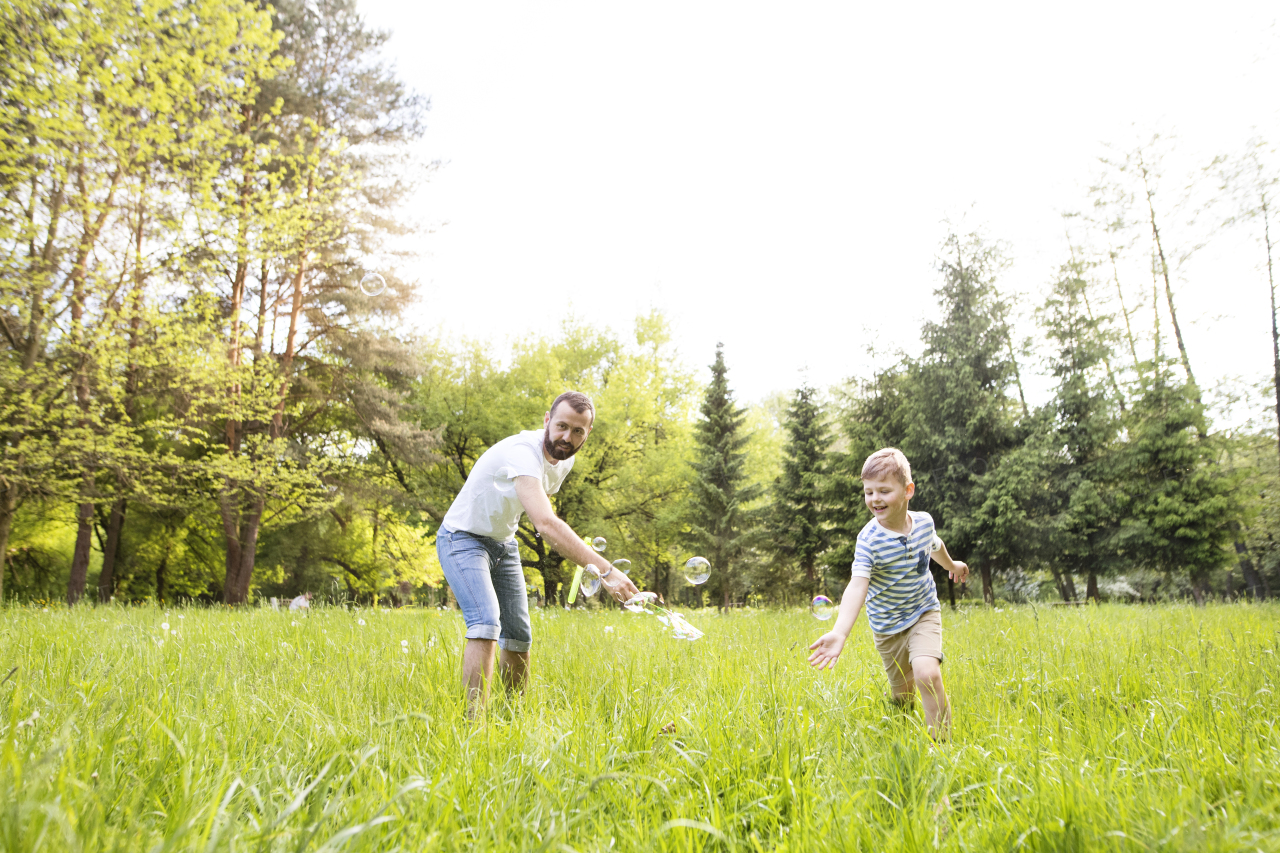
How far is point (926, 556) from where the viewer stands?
153 inches

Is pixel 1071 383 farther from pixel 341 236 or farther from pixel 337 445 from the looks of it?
pixel 337 445

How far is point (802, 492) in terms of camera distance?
2209cm

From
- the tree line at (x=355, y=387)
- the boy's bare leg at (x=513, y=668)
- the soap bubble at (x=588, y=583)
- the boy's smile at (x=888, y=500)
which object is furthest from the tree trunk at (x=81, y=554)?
the boy's smile at (x=888, y=500)

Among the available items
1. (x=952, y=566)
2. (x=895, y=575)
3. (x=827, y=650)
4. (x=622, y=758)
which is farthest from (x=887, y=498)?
(x=622, y=758)

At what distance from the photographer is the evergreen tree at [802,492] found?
2225 cm

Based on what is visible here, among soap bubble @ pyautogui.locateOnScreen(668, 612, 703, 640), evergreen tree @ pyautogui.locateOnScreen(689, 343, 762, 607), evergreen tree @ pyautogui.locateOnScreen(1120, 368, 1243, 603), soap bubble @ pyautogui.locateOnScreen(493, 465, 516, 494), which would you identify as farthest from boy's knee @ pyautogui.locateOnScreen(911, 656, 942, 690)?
evergreen tree @ pyautogui.locateOnScreen(689, 343, 762, 607)

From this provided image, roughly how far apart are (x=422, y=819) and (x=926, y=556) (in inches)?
121

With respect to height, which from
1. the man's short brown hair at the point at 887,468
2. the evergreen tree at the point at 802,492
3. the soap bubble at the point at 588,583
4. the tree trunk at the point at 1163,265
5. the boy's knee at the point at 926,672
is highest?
the tree trunk at the point at 1163,265

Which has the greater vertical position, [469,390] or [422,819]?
[469,390]

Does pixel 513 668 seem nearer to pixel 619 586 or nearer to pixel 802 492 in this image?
pixel 619 586

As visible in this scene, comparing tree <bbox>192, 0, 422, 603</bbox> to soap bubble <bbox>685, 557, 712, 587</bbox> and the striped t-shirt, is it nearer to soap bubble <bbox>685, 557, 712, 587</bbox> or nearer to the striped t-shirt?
soap bubble <bbox>685, 557, 712, 587</bbox>

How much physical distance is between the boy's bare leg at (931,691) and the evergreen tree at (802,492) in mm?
18745

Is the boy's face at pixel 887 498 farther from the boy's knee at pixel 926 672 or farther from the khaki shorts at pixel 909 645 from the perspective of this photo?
the boy's knee at pixel 926 672

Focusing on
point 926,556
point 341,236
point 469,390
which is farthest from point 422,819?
point 469,390
